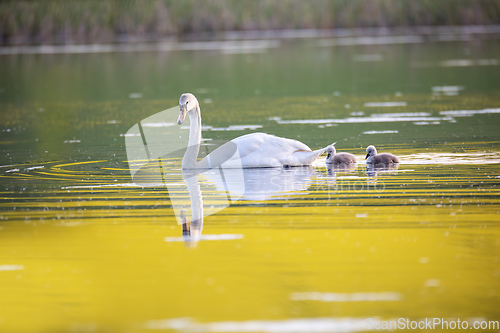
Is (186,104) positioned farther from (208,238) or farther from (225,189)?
(208,238)

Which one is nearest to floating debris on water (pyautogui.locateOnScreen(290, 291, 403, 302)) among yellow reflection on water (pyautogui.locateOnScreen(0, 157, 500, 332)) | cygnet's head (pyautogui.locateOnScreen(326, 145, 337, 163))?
yellow reflection on water (pyautogui.locateOnScreen(0, 157, 500, 332))

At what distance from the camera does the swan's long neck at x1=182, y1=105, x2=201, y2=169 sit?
398 inches

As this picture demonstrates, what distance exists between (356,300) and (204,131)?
8689mm

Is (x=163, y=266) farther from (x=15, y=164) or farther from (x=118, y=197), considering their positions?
(x=15, y=164)

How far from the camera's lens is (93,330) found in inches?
201

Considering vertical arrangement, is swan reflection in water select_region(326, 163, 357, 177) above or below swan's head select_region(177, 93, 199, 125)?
below

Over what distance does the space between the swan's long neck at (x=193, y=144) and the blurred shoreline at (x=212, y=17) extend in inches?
1019

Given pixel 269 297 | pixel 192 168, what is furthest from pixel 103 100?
pixel 269 297

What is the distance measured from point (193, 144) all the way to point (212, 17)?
2710 cm

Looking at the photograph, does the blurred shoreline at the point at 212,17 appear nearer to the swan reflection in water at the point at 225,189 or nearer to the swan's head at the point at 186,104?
the swan's head at the point at 186,104

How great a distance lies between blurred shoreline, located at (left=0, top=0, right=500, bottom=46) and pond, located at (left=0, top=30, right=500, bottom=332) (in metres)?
19.3

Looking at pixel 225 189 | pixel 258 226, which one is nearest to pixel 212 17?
pixel 225 189

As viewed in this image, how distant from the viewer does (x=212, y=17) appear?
36875 mm

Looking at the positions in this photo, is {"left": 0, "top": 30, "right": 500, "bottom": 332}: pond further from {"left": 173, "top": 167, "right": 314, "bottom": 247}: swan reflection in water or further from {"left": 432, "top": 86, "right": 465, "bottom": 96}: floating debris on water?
{"left": 432, "top": 86, "right": 465, "bottom": 96}: floating debris on water
